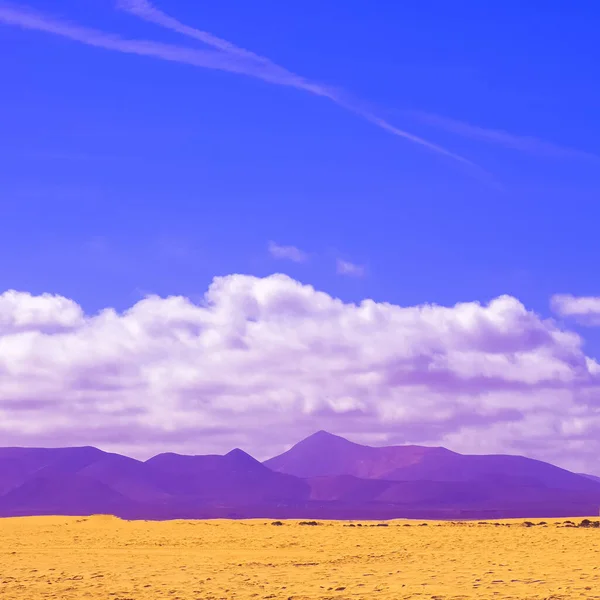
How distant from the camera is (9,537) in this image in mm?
42094

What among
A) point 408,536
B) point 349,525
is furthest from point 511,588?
point 349,525

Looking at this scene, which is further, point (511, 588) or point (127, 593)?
point (127, 593)

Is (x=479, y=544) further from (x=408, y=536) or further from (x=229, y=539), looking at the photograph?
(x=229, y=539)

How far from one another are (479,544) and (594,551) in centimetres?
519

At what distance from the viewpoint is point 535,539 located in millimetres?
33562

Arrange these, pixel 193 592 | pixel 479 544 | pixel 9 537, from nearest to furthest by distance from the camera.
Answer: pixel 193 592 < pixel 479 544 < pixel 9 537

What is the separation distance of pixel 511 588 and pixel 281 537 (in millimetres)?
17576

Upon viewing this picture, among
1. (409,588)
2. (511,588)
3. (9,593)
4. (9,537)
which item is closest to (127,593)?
(9,593)

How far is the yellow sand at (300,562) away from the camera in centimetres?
2244

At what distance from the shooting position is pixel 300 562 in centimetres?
2936

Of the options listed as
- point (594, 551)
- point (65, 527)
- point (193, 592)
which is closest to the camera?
point (193, 592)

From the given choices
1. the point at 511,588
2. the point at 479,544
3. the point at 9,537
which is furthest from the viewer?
the point at 9,537

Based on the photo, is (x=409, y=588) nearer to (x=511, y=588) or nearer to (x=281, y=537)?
(x=511, y=588)

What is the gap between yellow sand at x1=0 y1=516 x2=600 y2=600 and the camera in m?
22.4
